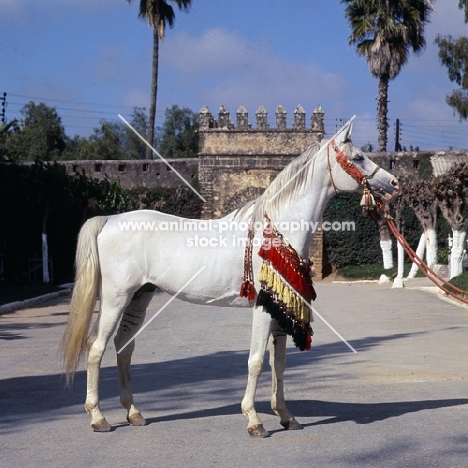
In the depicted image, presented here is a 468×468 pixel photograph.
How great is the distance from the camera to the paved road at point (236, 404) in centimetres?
496

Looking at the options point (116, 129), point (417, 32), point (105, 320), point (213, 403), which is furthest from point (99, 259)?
point (116, 129)

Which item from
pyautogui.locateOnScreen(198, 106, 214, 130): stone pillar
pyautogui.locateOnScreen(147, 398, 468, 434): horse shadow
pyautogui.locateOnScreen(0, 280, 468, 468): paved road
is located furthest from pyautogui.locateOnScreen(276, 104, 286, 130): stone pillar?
pyautogui.locateOnScreen(147, 398, 468, 434): horse shadow

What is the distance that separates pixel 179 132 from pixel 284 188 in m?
59.0

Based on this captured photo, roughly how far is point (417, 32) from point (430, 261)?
46.2ft

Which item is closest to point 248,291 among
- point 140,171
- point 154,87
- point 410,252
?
point 410,252

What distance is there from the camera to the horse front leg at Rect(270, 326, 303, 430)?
18.7ft

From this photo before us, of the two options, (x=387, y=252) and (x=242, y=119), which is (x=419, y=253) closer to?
(x=387, y=252)

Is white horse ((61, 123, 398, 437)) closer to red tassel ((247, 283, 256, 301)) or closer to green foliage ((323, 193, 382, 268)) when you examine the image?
red tassel ((247, 283, 256, 301))

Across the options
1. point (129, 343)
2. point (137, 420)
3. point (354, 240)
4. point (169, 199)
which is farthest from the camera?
point (169, 199)

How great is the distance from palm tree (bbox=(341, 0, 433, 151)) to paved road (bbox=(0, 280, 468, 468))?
24117mm

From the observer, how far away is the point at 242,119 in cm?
3347

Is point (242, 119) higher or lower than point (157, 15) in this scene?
lower

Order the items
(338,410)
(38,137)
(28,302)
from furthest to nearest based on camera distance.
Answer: (38,137), (28,302), (338,410)

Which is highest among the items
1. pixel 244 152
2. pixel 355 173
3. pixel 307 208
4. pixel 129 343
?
pixel 244 152
